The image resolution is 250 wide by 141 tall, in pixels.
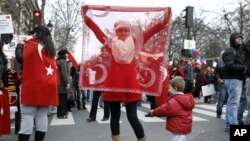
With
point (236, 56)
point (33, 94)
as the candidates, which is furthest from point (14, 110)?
point (236, 56)

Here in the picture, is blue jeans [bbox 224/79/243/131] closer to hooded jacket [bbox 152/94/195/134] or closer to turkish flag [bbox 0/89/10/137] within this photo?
hooded jacket [bbox 152/94/195/134]

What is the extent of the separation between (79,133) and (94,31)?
2.84 meters

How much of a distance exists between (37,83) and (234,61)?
3.66m

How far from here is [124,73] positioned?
6.33 m

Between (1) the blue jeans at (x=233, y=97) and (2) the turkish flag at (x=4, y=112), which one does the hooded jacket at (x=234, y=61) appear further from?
(2) the turkish flag at (x=4, y=112)

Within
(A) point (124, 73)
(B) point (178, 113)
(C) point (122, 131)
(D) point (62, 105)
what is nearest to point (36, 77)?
(A) point (124, 73)

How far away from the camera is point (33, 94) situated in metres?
6.44

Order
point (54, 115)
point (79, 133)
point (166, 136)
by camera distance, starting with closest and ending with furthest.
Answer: point (166, 136), point (79, 133), point (54, 115)

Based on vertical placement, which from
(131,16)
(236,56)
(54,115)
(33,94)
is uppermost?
(131,16)

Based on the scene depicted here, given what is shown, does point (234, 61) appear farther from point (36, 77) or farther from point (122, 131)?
point (36, 77)

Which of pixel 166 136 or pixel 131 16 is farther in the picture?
pixel 166 136

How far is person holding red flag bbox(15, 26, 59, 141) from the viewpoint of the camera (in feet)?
21.2

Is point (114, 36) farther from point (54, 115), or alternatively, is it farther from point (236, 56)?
point (54, 115)

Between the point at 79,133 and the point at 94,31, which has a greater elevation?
the point at 94,31
